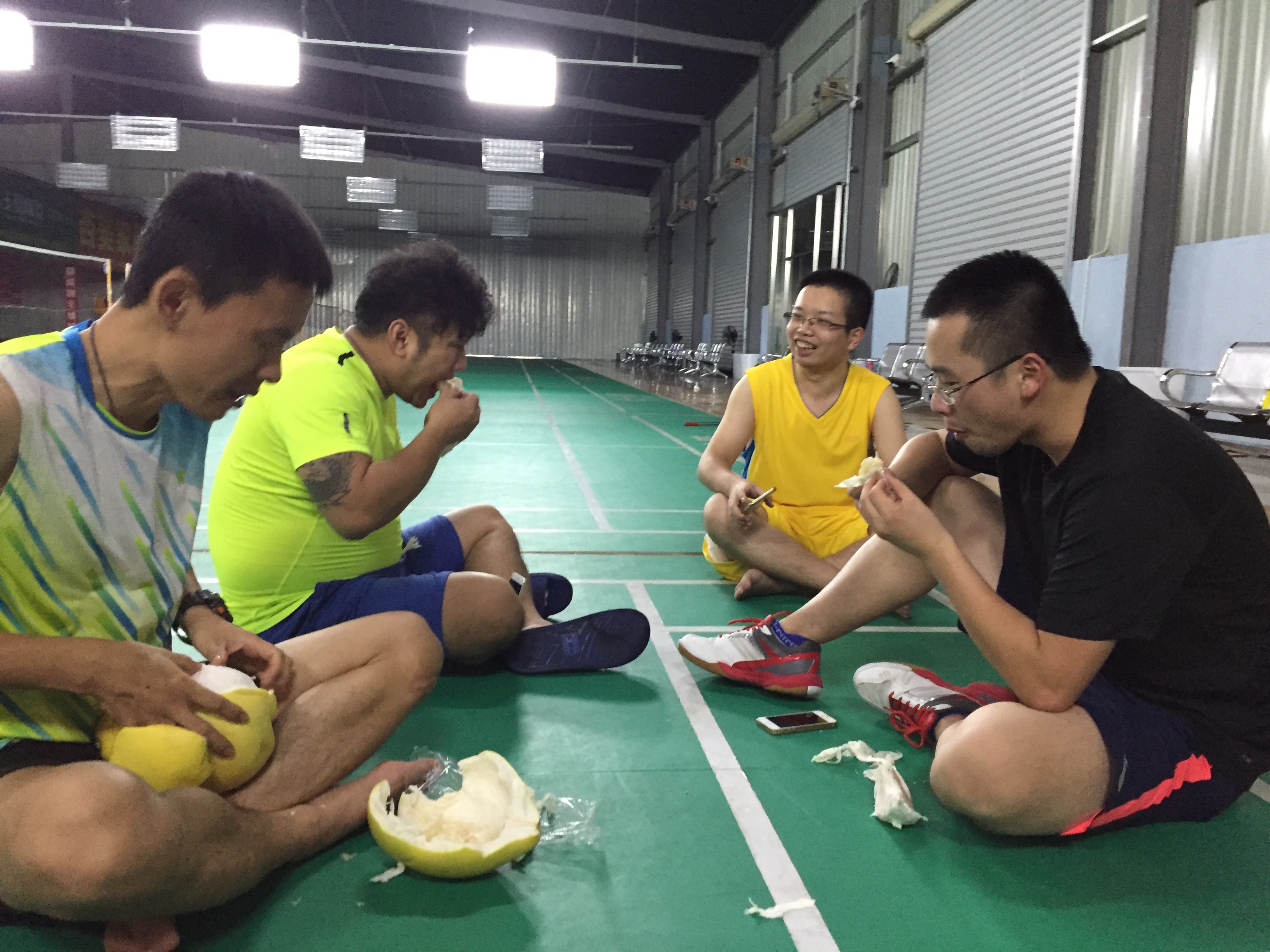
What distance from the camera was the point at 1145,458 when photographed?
1.81 metres

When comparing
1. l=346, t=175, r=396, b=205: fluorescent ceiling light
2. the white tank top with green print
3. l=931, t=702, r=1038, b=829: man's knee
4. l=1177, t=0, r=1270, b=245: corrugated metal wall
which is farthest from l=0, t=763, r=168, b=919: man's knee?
l=346, t=175, r=396, b=205: fluorescent ceiling light

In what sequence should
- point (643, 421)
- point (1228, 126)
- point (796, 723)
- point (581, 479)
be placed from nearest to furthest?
point (796, 723)
point (581, 479)
point (1228, 126)
point (643, 421)

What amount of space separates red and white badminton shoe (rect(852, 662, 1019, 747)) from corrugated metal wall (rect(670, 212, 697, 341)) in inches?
862

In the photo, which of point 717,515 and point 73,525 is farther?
point 717,515

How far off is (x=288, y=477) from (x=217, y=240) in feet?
3.35

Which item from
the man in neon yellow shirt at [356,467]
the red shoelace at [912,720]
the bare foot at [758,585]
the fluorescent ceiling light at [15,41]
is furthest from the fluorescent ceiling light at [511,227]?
the red shoelace at [912,720]

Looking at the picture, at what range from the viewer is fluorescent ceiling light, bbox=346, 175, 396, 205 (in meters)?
20.5

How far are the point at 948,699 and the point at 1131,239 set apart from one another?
22.2 ft

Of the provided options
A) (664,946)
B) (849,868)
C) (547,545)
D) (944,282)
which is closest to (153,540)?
(664,946)

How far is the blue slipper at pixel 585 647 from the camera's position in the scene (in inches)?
116

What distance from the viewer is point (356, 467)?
2.32 metres

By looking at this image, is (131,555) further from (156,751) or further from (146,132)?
(146,132)

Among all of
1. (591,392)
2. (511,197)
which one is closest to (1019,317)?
(591,392)

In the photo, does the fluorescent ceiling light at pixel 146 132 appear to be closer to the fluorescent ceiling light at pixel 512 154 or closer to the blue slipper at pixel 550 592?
the fluorescent ceiling light at pixel 512 154
